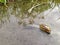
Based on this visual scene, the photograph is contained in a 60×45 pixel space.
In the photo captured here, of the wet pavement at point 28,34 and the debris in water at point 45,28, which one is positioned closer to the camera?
the wet pavement at point 28,34

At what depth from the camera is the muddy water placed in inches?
115

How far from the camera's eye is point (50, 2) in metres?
4.30

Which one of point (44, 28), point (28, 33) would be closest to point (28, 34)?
point (28, 33)

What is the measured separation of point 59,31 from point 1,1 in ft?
4.86

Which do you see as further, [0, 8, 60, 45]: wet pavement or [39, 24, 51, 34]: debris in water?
[39, 24, 51, 34]: debris in water

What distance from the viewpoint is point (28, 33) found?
313cm

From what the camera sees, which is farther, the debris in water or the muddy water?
the debris in water

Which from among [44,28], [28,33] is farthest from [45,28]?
[28,33]

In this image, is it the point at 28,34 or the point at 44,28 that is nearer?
the point at 28,34

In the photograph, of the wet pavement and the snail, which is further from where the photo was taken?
the snail

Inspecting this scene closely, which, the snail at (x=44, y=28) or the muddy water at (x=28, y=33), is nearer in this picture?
the muddy water at (x=28, y=33)

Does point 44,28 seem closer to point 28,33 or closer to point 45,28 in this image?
point 45,28

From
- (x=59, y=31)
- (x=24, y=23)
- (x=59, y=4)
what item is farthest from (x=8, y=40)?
(x=59, y=4)

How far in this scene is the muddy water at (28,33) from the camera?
2.92 meters
